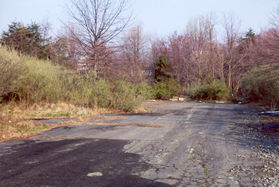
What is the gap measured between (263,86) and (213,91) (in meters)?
8.08

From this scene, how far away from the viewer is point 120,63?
53.4 ft

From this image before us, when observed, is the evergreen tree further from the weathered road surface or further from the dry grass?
the weathered road surface

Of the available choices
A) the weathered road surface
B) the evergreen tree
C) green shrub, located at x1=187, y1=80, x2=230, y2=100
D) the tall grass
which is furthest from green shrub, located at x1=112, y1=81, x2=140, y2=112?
green shrub, located at x1=187, y1=80, x2=230, y2=100

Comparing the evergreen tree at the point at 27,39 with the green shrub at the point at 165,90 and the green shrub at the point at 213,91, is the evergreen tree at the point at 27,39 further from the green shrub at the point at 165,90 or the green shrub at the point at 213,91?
the green shrub at the point at 213,91

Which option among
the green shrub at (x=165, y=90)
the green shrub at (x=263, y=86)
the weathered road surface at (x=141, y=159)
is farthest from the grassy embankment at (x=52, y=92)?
the green shrub at (x=165, y=90)

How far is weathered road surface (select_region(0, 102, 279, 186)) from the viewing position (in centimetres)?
387

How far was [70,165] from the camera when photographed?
4531 mm

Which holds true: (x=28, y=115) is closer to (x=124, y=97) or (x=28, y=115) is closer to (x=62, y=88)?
(x=62, y=88)

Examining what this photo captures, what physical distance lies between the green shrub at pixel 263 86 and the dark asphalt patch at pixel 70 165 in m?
15.1

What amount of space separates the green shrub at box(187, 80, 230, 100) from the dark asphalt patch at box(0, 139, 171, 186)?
25851 millimetres

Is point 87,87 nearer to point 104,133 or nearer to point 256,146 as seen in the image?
point 104,133

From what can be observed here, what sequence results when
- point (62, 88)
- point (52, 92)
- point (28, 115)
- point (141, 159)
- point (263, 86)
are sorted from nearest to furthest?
point (141, 159)
point (28, 115)
point (52, 92)
point (62, 88)
point (263, 86)

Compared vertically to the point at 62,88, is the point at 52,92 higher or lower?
lower

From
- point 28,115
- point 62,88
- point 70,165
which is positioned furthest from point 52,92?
point 70,165
